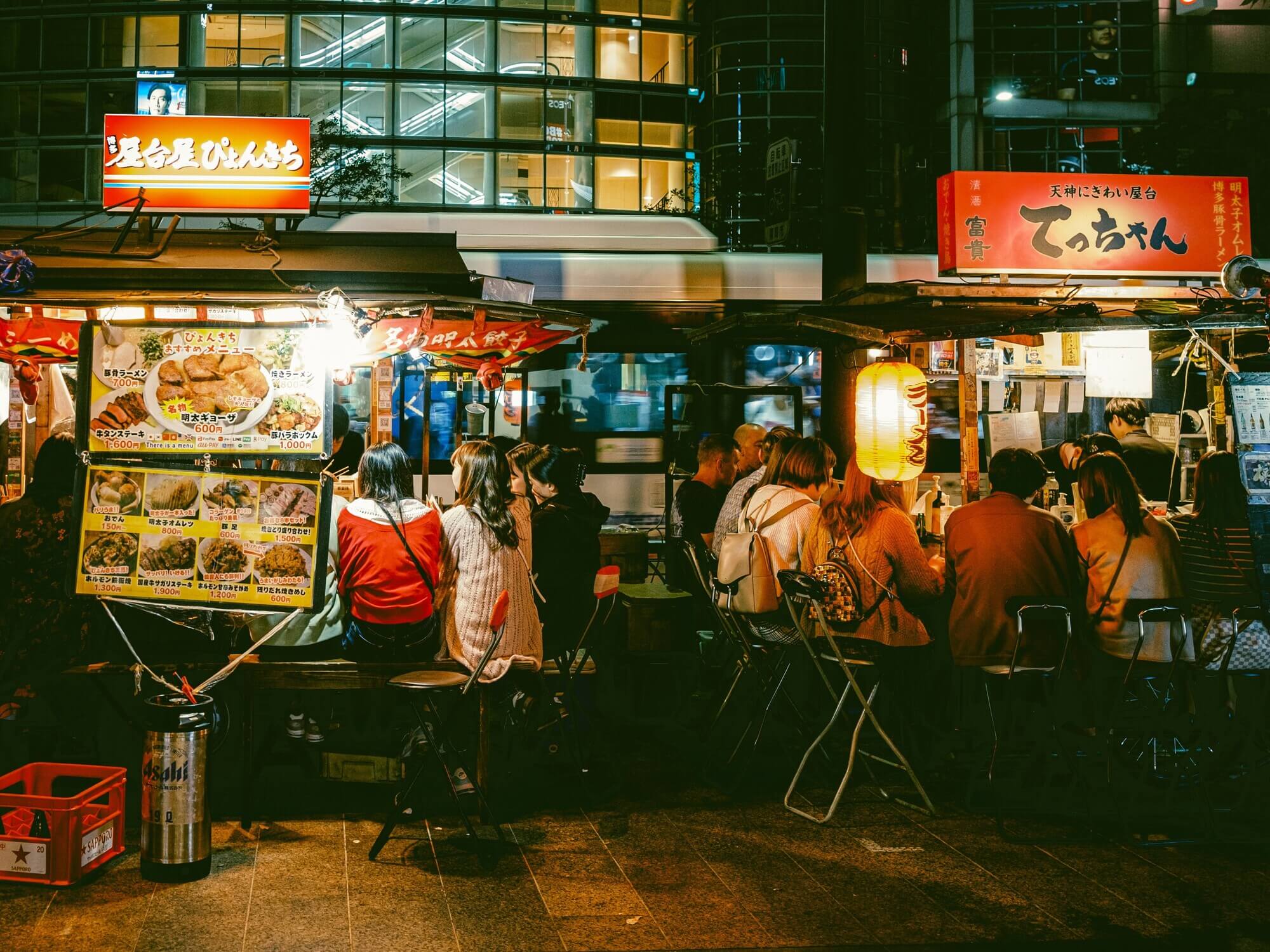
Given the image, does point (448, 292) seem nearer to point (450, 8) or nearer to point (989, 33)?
point (450, 8)

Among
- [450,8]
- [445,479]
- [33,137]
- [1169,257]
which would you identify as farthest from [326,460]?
[33,137]

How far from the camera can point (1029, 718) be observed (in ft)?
22.6

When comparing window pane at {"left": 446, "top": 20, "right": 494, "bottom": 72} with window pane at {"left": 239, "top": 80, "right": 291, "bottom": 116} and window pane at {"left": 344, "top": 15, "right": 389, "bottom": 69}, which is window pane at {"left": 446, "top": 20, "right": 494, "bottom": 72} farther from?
window pane at {"left": 239, "top": 80, "right": 291, "bottom": 116}

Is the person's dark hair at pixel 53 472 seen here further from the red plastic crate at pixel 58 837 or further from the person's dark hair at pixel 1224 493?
the person's dark hair at pixel 1224 493

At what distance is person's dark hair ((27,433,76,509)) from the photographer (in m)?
5.74

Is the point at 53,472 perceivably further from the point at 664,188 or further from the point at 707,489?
the point at 664,188

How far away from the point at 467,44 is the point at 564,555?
13780 millimetres

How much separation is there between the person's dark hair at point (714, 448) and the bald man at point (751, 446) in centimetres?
23

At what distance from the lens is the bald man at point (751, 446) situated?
9.05 metres

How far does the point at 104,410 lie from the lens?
17.1 feet

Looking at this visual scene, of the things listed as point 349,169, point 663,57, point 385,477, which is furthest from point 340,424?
point 663,57

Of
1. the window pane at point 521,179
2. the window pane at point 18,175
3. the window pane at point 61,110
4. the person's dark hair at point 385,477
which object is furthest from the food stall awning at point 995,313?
the window pane at point 18,175

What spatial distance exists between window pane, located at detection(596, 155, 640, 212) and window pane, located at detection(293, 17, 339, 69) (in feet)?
15.4

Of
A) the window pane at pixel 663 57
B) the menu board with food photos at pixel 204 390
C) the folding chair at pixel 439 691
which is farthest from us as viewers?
the window pane at pixel 663 57
